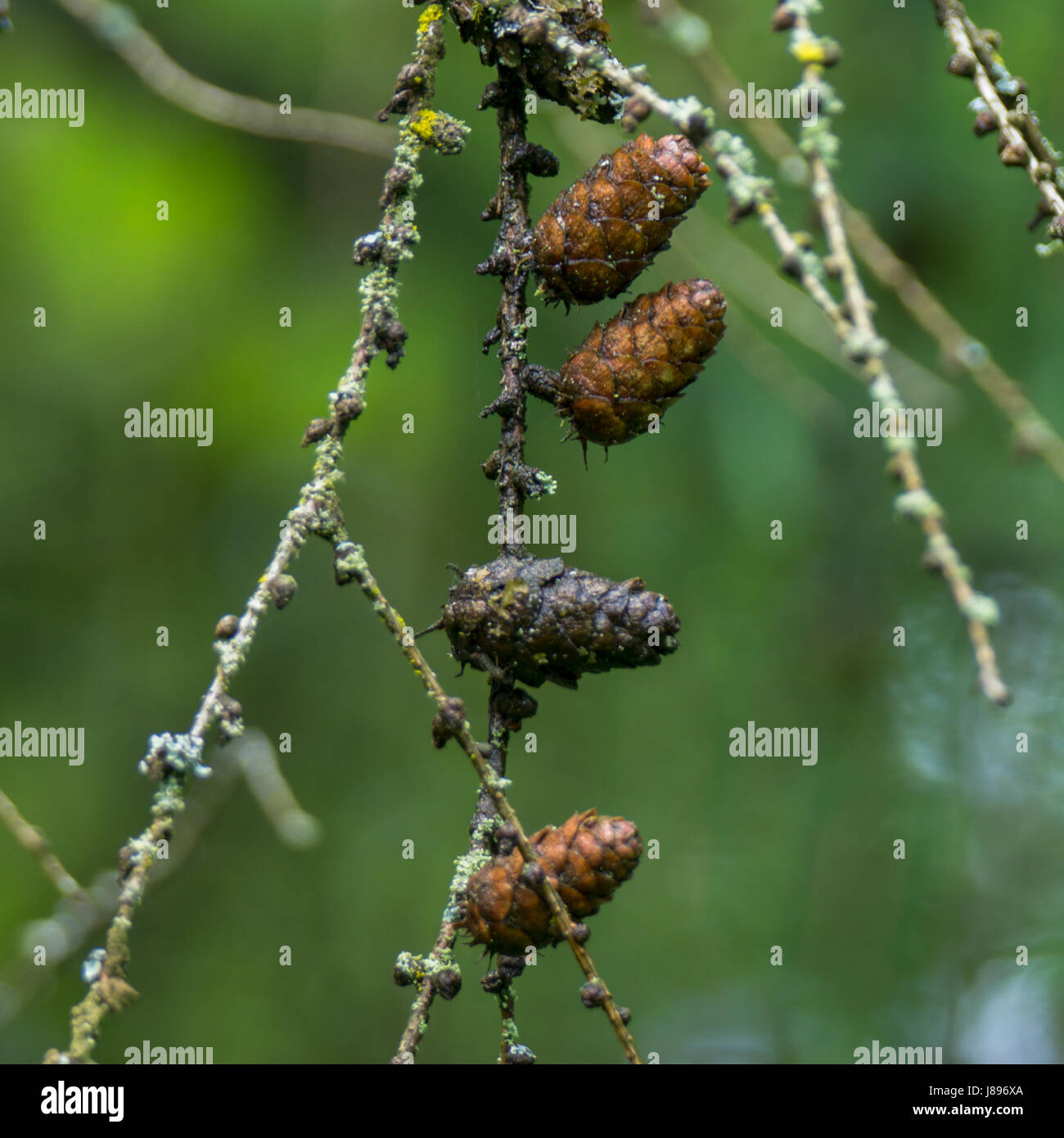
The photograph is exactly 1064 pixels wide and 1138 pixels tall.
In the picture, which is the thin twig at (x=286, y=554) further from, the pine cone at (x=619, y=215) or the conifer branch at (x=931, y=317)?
the conifer branch at (x=931, y=317)

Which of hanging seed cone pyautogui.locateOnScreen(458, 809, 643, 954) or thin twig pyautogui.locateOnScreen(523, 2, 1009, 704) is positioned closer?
thin twig pyautogui.locateOnScreen(523, 2, 1009, 704)

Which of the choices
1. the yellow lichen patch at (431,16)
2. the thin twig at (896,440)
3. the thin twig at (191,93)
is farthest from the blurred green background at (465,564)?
the thin twig at (896,440)

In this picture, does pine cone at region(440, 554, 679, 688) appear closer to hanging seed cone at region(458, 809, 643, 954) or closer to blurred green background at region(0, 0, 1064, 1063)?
hanging seed cone at region(458, 809, 643, 954)

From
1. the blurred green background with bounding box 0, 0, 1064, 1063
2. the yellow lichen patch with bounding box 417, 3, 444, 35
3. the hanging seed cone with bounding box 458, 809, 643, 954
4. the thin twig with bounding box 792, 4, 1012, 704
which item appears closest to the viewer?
the thin twig with bounding box 792, 4, 1012, 704

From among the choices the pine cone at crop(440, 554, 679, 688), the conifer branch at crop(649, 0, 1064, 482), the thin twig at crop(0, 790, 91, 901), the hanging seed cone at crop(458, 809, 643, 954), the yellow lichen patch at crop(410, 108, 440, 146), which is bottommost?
the hanging seed cone at crop(458, 809, 643, 954)

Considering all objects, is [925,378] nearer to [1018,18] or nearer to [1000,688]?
[1000,688]

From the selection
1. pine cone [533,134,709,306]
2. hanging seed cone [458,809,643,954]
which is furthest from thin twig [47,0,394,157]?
hanging seed cone [458,809,643,954]

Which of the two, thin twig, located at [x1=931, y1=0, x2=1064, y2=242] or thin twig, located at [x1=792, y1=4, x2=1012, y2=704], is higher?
thin twig, located at [x1=931, y1=0, x2=1064, y2=242]
